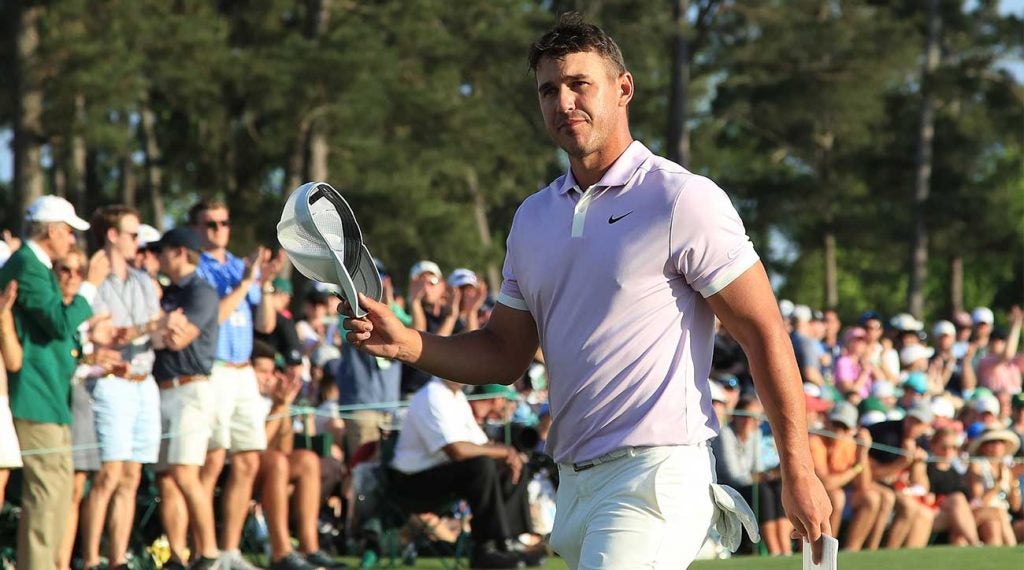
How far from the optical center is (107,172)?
52.6 meters

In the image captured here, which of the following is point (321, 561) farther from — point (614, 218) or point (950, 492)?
point (614, 218)

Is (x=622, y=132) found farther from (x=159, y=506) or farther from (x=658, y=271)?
(x=159, y=506)

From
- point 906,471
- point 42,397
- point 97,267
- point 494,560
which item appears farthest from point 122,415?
point 906,471

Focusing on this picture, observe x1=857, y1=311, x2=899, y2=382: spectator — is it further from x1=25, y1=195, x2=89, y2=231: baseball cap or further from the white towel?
the white towel

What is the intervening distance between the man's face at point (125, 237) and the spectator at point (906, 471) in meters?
6.02

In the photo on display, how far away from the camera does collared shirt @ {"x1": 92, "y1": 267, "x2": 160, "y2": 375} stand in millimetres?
9547

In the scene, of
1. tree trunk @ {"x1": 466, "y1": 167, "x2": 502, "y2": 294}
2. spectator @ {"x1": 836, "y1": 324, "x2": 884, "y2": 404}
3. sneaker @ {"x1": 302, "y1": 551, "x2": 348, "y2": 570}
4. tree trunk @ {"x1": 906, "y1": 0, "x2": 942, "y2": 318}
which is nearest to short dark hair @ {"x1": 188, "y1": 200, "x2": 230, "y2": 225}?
sneaker @ {"x1": 302, "y1": 551, "x2": 348, "y2": 570}

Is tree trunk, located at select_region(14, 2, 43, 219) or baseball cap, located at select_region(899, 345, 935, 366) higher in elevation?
tree trunk, located at select_region(14, 2, 43, 219)

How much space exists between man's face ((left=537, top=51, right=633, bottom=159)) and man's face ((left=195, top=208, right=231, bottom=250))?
5.99 meters

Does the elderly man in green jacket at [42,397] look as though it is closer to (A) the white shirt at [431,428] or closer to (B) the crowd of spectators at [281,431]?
(B) the crowd of spectators at [281,431]

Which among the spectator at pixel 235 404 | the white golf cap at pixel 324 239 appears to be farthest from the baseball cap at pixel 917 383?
the white golf cap at pixel 324 239

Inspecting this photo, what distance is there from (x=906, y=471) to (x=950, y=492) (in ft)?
1.21

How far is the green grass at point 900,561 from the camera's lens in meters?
10.8

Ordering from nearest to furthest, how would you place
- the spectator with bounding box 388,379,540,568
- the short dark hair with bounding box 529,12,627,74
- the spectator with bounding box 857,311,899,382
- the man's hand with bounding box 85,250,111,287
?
the short dark hair with bounding box 529,12,627,74 → the man's hand with bounding box 85,250,111,287 → the spectator with bounding box 388,379,540,568 → the spectator with bounding box 857,311,899,382
